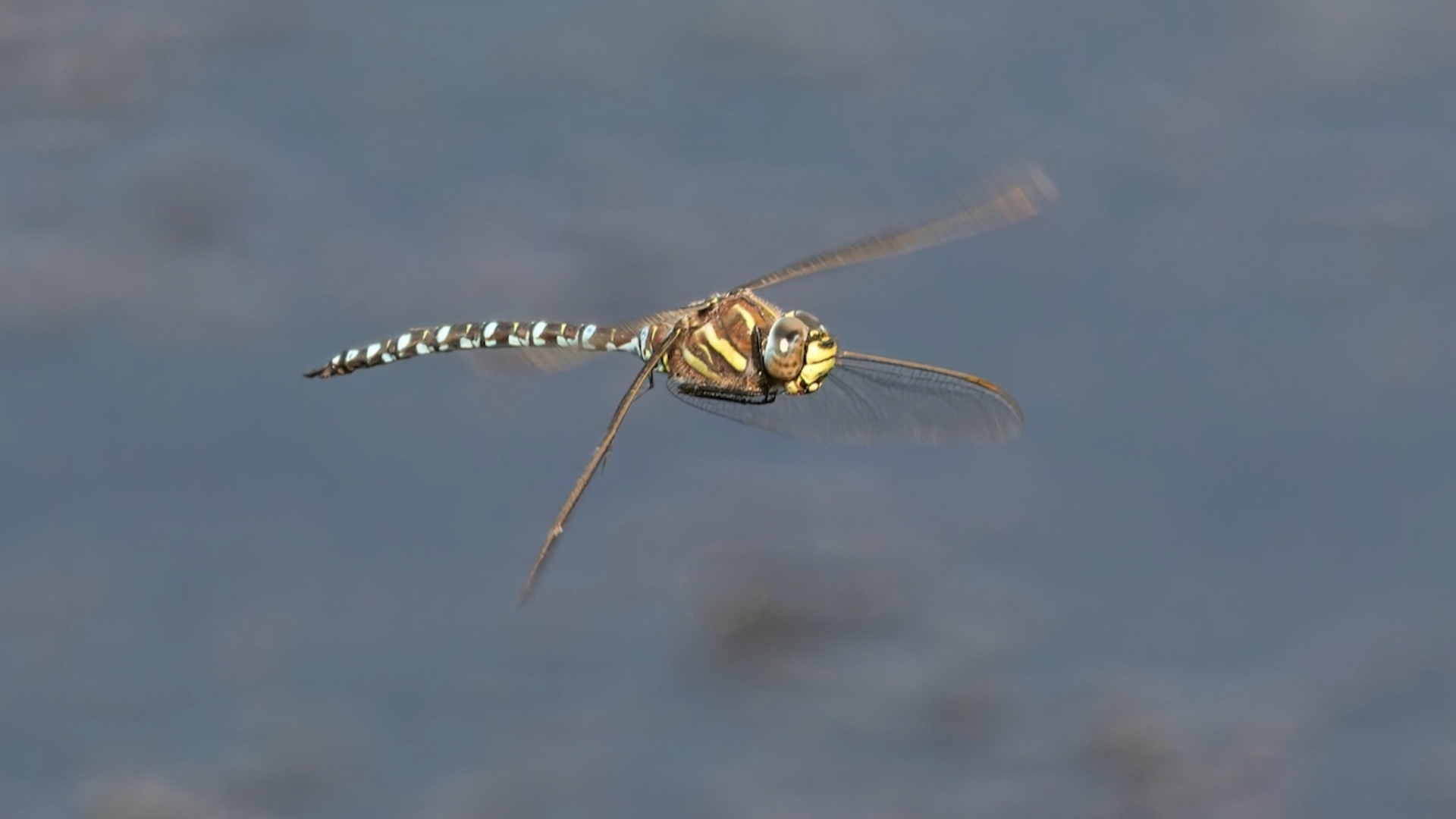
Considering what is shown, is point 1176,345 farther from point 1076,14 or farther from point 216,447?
point 216,447

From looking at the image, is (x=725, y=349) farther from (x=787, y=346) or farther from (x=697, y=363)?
(x=787, y=346)

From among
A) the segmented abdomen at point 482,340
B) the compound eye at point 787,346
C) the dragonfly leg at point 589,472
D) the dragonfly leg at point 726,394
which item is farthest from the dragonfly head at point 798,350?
the segmented abdomen at point 482,340

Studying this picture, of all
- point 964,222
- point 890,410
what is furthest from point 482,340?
point 964,222

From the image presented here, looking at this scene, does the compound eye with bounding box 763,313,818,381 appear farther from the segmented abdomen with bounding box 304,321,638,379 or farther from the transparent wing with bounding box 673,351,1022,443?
the segmented abdomen with bounding box 304,321,638,379

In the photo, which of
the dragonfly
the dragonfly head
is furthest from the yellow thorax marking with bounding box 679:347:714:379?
the dragonfly head

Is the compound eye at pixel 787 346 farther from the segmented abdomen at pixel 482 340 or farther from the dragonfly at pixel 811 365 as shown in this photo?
the segmented abdomen at pixel 482 340

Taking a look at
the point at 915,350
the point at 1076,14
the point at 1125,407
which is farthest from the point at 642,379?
the point at 1076,14

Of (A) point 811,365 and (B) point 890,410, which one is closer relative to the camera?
(A) point 811,365
